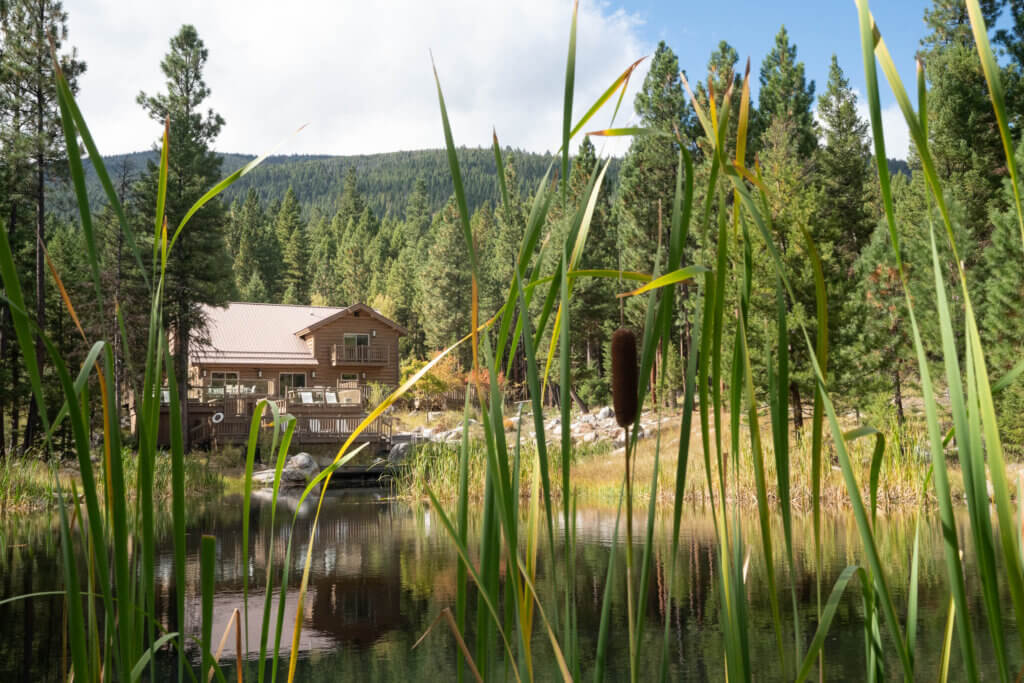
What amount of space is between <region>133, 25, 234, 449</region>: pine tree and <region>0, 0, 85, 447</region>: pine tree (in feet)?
11.4

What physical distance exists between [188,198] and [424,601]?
19.1 meters

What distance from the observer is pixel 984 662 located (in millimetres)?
4242

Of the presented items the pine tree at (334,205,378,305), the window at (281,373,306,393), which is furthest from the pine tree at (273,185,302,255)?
the window at (281,373,306,393)

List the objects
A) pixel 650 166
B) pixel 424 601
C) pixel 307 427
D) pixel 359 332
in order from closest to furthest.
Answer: pixel 424 601 → pixel 307 427 → pixel 650 166 → pixel 359 332

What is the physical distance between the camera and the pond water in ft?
14.4

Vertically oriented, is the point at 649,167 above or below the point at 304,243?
below

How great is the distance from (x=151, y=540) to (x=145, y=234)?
2347 centimetres

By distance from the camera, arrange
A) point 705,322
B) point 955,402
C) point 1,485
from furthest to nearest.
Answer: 1. point 1,485
2. point 705,322
3. point 955,402

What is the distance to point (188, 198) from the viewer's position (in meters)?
22.3

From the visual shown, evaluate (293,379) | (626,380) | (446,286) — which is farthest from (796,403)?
(446,286)

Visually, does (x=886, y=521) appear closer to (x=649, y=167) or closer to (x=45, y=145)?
Result: (x=45, y=145)

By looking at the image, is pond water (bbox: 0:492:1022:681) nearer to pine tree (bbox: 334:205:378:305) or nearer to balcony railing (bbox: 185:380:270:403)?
balcony railing (bbox: 185:380:270:403)

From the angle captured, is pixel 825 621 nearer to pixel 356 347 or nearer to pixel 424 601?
pixel 424 601

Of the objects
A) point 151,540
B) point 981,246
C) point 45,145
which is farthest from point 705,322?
point 981,246
